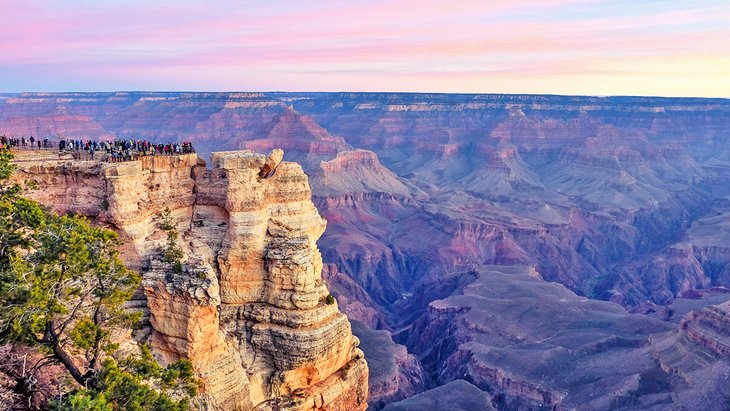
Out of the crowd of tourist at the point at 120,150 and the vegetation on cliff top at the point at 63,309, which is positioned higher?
the crowd of tourist at the point at 120,150

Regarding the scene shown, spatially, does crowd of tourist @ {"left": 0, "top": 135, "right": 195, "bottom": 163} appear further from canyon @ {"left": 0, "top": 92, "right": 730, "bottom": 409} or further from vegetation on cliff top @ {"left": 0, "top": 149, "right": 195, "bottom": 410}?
vegetation on cliff top @ {"left": 0, "top": 149, "right": 195, "bottom": 410}

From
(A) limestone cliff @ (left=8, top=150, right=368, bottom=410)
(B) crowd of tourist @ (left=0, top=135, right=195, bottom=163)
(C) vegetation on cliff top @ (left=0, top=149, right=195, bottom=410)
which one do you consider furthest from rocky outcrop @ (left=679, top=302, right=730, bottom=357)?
(C) vegetation on cliff top @ (left=0, top=149, right=195, bottom=410)

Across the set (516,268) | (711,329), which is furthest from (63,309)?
(516,268)

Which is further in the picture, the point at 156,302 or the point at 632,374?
the point at 632,374

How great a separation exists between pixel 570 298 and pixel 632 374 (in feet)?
80.2

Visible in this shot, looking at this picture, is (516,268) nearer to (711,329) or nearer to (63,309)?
(711,329)

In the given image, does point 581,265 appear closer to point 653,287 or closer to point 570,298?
point 653,287

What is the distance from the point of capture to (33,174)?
25828 mm

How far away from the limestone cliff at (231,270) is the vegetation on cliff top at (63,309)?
5181mm

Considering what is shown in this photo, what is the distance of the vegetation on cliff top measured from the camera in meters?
16.2

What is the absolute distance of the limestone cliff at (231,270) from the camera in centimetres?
2514

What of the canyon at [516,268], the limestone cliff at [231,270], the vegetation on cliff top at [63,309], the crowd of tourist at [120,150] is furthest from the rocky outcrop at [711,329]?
the vegetation on cliff top at [63,309]

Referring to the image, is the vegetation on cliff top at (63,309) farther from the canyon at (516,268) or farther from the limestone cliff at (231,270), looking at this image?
the canyon at (516,268)

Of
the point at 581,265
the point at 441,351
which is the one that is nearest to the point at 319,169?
the point at 581,265
